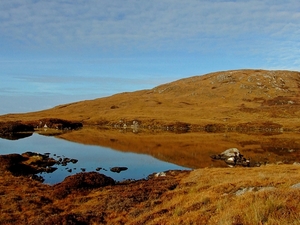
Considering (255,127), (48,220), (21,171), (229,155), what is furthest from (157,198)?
(255,127)

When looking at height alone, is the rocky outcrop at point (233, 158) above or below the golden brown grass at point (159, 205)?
below

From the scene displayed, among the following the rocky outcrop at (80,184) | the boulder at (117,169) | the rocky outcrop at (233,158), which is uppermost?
the rocky outcrop at (80,184)

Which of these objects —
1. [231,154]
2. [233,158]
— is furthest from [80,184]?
[231,154]

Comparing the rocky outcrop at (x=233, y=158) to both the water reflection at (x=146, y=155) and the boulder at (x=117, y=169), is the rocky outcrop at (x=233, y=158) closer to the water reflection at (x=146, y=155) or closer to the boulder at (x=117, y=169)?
the water reflection at (x=146, y=155)

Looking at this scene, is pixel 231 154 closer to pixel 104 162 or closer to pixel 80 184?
pixel 104 162

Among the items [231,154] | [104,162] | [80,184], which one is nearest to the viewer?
[80,184]

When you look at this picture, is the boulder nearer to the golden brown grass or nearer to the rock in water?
the golden brown grass

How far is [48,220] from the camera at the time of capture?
15586 mm

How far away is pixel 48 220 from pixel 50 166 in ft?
106

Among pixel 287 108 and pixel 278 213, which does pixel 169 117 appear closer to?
pixel 287 108

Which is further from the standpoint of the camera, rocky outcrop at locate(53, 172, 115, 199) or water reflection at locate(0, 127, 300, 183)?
water reflection at locate(0, 127, 300, 183)

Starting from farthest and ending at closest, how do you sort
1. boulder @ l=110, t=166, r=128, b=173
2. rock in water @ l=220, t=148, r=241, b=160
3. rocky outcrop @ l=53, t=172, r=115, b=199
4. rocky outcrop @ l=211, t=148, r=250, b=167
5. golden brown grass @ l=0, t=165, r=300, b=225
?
rock in water @ l=220, t=148, r=241, b=160 < rocky outcrop @ l=211, t=148, r=250, b=167 < boulder @ l=110, t=166, r=128, b=173 < rocky outcrop @ l=53, t=172, r=115, b=199 < golden brown grass @ l=0, t=165, r=300, b=225

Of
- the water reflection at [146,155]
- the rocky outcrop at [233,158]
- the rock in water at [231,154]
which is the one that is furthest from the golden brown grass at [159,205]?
the rock in water at [231,154]

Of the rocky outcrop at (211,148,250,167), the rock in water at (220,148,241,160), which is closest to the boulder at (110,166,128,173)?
the rocky outcrop at (211,148,250,167)
